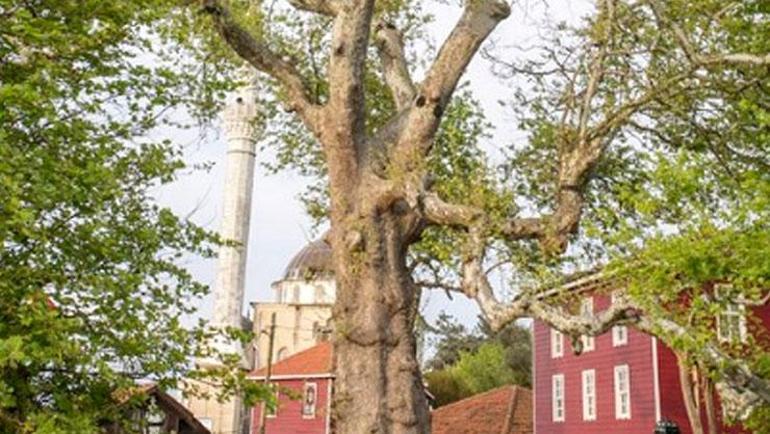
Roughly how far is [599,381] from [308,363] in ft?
60.7

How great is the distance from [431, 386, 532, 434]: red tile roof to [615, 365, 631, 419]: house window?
9687mm

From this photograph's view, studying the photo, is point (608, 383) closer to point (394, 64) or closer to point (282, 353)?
point (394, 64)

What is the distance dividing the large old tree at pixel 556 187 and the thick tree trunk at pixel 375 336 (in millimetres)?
21

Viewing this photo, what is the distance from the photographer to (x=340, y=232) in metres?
11.7

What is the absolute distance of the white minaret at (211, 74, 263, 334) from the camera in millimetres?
51656

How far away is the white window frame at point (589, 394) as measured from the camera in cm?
2880

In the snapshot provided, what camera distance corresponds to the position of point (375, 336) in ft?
36.1

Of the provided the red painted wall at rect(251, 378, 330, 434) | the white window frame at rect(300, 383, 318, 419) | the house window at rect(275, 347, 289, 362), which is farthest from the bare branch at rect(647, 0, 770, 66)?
the house window at rect(275, 347, 289, 362)

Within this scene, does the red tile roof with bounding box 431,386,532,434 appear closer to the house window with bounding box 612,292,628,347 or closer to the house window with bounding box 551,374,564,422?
the house window with bounding box 551,374,564,422

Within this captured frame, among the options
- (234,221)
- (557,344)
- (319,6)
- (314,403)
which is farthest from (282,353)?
(319,6)

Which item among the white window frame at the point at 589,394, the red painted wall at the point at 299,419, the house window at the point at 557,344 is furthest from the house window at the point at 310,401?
the white window frame at the point at 589,394

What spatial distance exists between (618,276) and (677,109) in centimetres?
375

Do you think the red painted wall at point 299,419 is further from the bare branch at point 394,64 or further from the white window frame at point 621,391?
the bare branch at point 394,64

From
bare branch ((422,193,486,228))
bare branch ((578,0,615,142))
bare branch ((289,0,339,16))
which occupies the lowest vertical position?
bare branch ((422,193,486,228))
